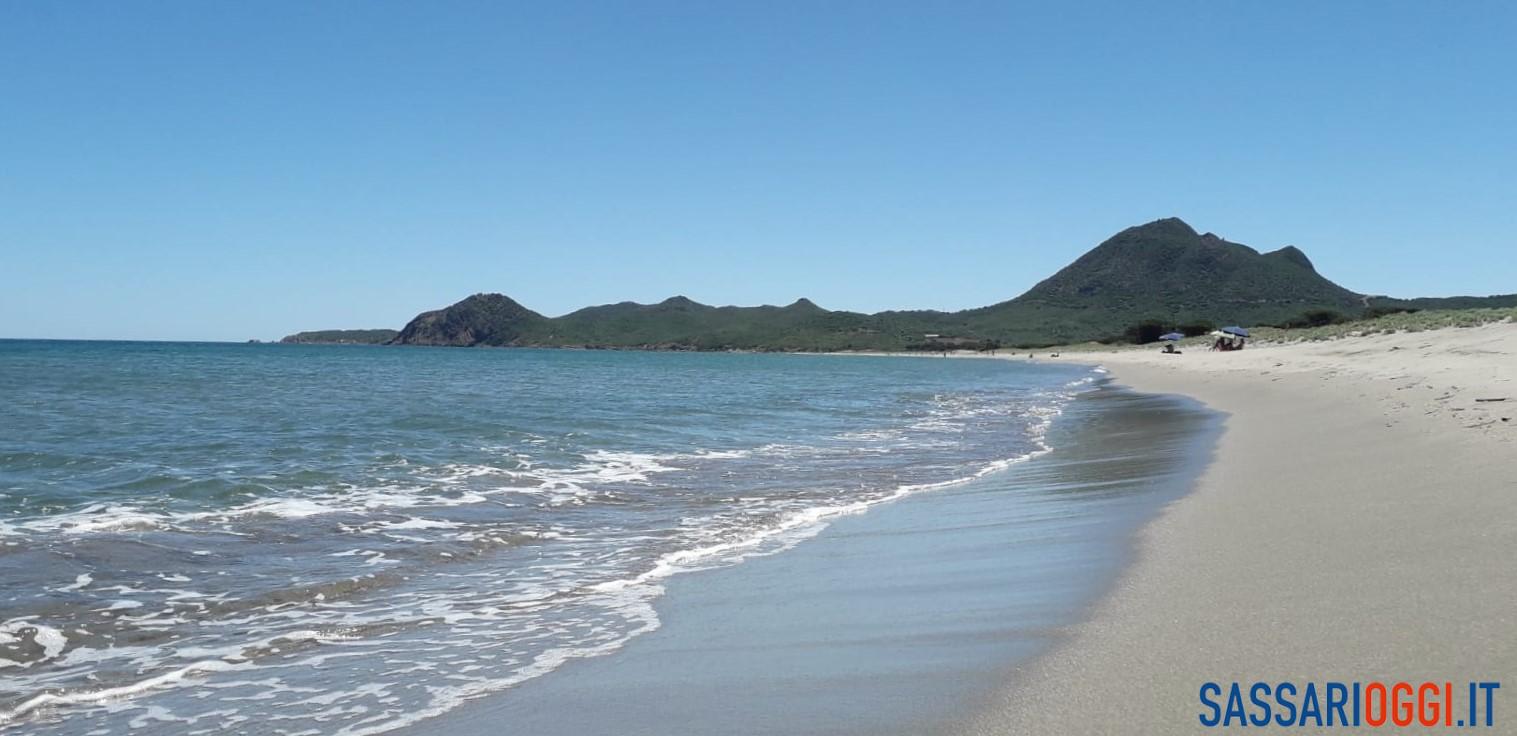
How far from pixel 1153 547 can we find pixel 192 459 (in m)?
12.9

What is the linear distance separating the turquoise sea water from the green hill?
4416 inches

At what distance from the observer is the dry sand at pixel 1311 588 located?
3648mm

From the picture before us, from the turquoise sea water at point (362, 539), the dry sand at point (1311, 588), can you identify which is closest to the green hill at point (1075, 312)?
the turquoise sea water at point (362, 539)

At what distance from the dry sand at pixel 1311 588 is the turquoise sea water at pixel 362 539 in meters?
2.58

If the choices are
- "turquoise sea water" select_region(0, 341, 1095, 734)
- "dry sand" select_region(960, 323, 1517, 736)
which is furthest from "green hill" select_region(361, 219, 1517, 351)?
"dry sand" select_region(960, 323, 1517, 736)

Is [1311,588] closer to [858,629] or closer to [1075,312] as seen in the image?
[858,629]

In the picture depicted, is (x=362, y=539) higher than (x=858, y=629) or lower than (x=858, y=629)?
lower

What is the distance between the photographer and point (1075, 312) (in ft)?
534

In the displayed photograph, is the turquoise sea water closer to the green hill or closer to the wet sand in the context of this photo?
the wet sand

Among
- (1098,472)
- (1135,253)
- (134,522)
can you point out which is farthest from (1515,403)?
(1135,253)

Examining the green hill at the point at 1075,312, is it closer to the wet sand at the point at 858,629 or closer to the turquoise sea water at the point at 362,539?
the turquoise sea water at the point at 362,539

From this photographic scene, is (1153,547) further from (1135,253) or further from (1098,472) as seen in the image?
(1135,253)

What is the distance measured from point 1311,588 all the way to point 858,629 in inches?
89.9

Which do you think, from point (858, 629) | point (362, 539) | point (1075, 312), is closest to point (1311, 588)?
point (858, 629)
